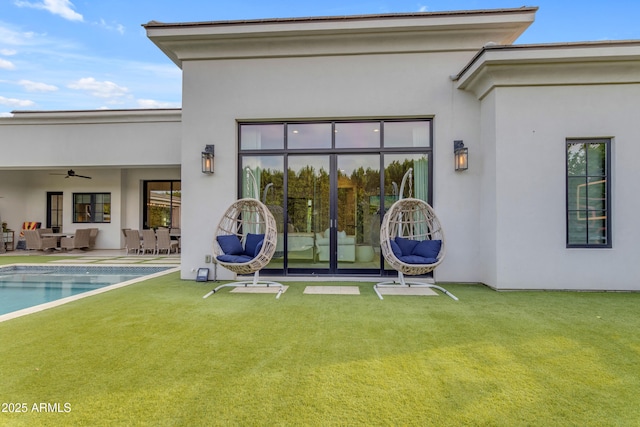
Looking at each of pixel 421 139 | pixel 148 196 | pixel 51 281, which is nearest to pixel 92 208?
pixel 148 196

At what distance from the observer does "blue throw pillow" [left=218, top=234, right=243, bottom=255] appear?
16.7 ft

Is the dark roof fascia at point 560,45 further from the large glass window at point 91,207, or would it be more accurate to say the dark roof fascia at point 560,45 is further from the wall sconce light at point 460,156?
the large glass window at point 91,207

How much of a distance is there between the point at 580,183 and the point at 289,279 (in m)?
4.80

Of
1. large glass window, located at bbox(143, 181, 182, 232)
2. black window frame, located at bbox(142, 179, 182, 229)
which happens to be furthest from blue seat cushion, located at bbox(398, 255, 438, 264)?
large glass window, located at bbox(143, 181, 182, 232)

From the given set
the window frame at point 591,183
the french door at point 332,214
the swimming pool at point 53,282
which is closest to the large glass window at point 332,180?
the french door at point 332,214

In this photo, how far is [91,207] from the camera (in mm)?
11859

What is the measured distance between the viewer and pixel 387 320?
349 cm

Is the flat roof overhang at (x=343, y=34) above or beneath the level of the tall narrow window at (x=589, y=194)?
above

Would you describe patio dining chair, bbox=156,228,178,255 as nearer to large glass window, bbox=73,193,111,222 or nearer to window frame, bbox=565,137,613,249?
large glass window, bbox=73,193,111,222

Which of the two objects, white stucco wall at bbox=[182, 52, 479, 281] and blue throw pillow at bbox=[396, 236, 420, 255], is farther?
white stucco wall at bbox=[182, 52, 479, 281]

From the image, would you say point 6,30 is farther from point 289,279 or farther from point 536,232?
point 536,232

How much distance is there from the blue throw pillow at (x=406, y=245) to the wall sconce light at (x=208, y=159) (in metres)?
3.40

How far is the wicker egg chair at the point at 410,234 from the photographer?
4.61 meters

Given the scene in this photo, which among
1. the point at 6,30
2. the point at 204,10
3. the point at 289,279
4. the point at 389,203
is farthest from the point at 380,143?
the point at 6,30
